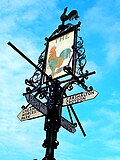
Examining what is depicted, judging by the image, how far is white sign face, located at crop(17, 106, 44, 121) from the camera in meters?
6.94

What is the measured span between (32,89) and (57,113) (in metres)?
1.03

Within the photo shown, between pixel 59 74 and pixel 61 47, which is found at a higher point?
pixel 61 47

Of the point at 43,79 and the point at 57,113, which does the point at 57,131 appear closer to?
the point at 57,113

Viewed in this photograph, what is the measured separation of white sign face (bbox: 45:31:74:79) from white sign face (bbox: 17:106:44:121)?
932 mm

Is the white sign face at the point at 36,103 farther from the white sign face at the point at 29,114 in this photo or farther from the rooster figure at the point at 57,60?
the rooster figure at the point at 57,60

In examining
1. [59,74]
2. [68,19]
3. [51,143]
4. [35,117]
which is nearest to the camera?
[51,143]

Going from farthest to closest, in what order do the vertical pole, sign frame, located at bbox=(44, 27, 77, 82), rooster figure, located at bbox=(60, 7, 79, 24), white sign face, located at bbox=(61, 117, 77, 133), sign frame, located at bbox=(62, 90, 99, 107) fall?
rooster figure, located at bbox=(60, 7, 79, 24) → sign frame, located at bbox=(44, 27, 77, 82) → white sign face, located at bbox=(61, 117, 77, 133) → sign frame, located at bbox=(62, 90, 99, 107) → the vertical pole

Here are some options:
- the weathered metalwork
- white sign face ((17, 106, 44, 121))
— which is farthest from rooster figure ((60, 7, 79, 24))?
white sign face ((17, 106, 44, 121))

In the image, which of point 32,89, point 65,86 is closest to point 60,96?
point 65,86

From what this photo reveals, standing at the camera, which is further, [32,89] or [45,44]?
[45,44]

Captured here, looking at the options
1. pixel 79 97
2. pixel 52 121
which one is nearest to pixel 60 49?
pixel 79 97

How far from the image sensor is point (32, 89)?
7.63m

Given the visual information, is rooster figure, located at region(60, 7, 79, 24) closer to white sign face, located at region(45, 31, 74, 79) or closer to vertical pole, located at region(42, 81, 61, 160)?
white sign face, located at region(45, 31, 74, 79)

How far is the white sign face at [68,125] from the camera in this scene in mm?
7015
